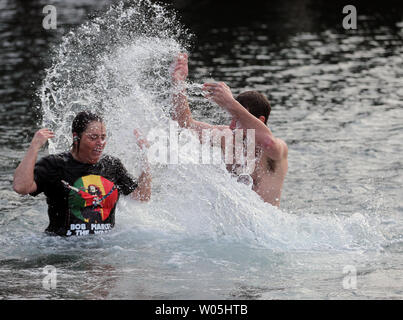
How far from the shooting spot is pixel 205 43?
1956 centimetres

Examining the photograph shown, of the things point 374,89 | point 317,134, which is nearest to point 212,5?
point 374,89

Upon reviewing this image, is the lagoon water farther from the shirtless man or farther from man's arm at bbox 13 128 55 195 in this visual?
man's arm at bbox 13 128 55 195

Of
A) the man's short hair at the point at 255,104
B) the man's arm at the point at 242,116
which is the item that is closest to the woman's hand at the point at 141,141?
the man's arm at the point at 242,116

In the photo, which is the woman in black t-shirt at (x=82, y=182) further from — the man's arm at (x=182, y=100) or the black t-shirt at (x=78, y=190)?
the man's arm at (x=182, y=100)

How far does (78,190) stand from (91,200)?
167 millimetres

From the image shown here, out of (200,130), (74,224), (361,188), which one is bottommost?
(361,188)

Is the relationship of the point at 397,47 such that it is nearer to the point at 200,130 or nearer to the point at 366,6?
the point at 366,6

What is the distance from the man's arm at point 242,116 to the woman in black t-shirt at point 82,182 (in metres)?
1.14

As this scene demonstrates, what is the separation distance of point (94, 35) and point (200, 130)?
7.55m

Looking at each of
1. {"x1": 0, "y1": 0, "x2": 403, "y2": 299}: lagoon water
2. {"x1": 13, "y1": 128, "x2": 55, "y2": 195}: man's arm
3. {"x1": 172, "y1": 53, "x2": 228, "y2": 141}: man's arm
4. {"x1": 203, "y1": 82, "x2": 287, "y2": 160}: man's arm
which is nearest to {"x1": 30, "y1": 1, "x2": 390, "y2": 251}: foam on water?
{"x1": 0, "y1": 0, "x2": 403, "y2": 299}: lagoon water

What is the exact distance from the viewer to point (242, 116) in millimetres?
7070

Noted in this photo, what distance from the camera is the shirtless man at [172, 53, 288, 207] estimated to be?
709 cm

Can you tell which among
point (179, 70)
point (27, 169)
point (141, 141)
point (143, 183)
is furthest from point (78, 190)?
point (179, 70)

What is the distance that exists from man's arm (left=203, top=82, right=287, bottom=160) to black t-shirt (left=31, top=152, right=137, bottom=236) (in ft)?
4.22
